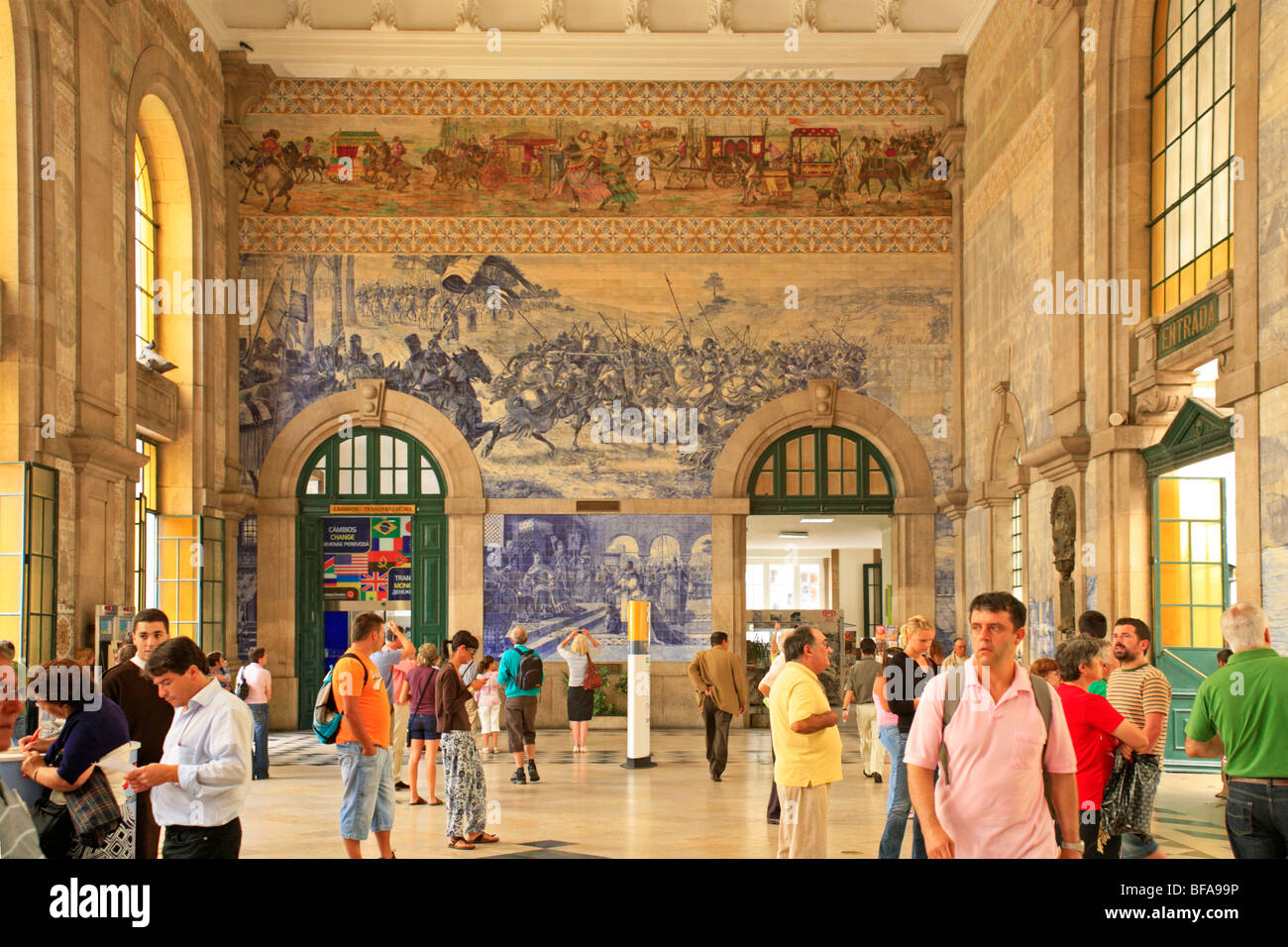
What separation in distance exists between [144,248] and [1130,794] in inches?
682

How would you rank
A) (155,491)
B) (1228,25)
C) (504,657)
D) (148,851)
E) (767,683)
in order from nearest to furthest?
(148,851)
(767,683)
(1228,25)
(504,657)
(155,491)

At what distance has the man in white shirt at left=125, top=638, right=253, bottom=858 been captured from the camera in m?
5.54

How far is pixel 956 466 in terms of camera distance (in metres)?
22.3

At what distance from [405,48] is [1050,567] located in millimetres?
13816

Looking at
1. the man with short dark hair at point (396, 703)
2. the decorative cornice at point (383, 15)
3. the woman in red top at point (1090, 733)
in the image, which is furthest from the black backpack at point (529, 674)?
the decorative cornice at point (383, 15)

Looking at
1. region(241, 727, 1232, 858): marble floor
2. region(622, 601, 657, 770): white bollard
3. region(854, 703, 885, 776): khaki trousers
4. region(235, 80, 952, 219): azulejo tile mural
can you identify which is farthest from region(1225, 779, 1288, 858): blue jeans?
region(235, 80, 952, 219): azulejo tile mural

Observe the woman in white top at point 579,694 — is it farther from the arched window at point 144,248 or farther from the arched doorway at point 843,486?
the arched window at point 144,248

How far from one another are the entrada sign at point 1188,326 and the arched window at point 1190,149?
263mm

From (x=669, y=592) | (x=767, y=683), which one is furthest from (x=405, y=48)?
(x=767, y=683)

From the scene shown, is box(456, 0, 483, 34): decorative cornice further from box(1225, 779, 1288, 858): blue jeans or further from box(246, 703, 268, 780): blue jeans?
box(1225, 779, 1288, 858): blue jeans

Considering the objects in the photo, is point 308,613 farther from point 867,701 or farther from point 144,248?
point 867,701

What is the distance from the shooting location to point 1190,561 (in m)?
14.7

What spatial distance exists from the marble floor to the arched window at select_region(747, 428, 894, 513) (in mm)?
6465
